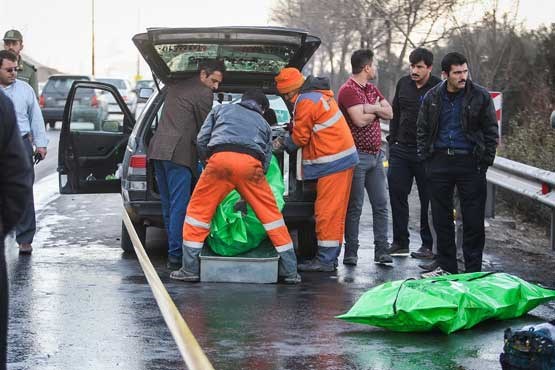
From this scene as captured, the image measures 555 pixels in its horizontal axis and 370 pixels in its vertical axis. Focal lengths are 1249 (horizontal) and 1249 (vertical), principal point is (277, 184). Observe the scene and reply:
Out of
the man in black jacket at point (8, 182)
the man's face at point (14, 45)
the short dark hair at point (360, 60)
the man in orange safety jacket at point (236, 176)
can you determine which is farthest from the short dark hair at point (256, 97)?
the man in black jacket at point (8, 182)

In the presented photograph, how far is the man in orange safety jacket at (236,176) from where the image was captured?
930 cm

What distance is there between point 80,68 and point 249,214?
Answer: 132805 millimetres

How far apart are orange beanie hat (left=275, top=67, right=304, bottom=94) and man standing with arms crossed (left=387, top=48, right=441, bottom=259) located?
4.20 feet

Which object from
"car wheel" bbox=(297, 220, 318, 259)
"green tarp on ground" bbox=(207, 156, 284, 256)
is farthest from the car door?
"green tarp on ground" bbox=(207, 156, 284, 256)

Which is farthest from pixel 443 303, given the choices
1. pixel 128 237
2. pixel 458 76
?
pixel 128 237

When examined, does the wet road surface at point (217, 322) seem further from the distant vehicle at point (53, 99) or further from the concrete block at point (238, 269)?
the distant vehicle at point (53, 99)

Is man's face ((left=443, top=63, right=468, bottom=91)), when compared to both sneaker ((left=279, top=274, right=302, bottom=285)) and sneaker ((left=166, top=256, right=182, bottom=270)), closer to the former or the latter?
sneaker ((left=279, top=274, right=302, bottom=285))

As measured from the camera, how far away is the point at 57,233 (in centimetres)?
1239

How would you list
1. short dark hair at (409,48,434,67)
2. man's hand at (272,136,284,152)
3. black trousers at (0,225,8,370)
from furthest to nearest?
short dark hair at (409,48,434,67)
man's hand at (272,136,284,152)
black trousers at (0,225,8,370)

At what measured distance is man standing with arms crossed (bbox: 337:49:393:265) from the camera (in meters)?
→ 10.5

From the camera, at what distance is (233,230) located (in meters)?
9.68

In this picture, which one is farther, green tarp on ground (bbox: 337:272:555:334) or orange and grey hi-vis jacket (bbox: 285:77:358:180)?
orange and grey hi-vis jacket (bbox: 285:77:358:180)

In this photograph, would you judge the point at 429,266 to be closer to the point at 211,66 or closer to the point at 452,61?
the point at 452,61

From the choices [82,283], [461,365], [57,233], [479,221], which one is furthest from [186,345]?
[57,233]
